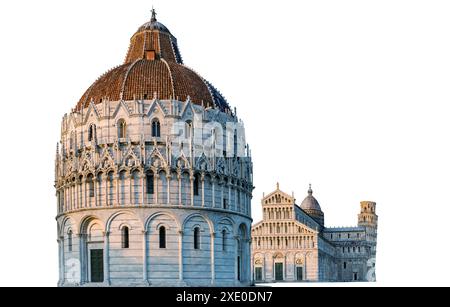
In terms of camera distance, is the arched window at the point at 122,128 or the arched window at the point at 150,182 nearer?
the arched window at the point at 150,182

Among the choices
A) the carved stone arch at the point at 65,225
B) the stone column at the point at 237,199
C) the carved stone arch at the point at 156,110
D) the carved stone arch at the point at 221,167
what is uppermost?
the carved stone arch at the point at 156,110

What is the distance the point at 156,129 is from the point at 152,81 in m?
4.72

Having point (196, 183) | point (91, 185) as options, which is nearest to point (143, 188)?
point (196, 183)

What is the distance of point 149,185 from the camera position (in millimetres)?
55875

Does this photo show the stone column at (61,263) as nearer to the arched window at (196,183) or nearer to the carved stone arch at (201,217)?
the carved stone arch at (201,217)

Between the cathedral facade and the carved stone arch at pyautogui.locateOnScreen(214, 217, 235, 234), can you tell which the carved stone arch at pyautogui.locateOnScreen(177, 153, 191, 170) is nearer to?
the carved stone arch at pyautogui.locateOnScreen(214, 217, 235, 234)

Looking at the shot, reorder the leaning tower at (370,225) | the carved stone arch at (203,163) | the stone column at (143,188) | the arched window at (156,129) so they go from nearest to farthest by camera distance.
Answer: the stone column at (143,188), the carved stone arch at (203,163), the arched window at (156,129), the leaning tower at (370,225)

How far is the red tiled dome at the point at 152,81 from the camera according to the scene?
2327 inches

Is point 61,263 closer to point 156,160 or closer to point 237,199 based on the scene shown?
point 156,160

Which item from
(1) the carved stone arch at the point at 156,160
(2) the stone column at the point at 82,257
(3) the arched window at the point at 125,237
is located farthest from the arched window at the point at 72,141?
(3) the arched window at the point at 125,237

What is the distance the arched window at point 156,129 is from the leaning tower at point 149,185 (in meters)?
0.08

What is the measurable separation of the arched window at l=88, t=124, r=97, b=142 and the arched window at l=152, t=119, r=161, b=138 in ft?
16.0
